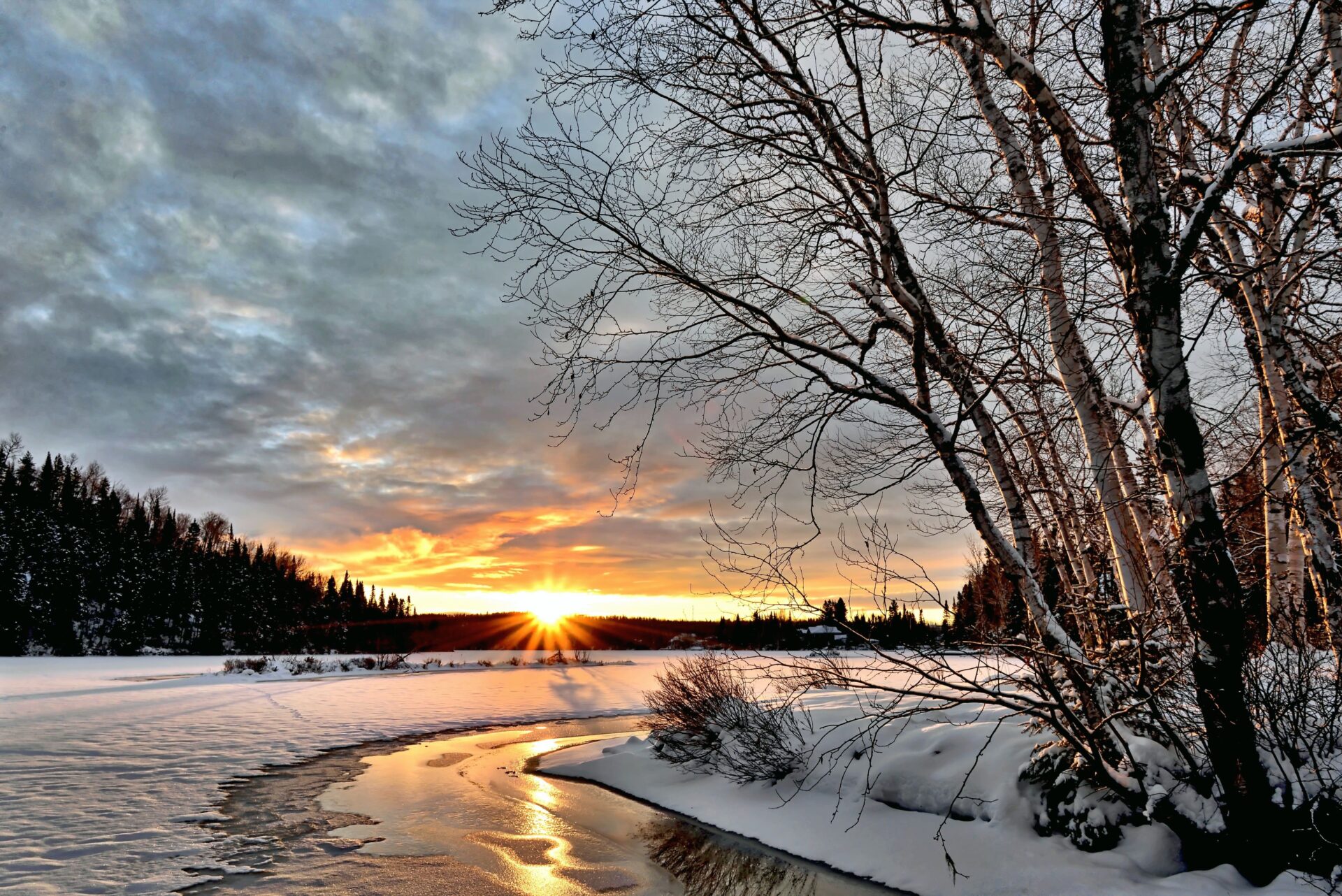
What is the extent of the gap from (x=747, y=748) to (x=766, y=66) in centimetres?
825

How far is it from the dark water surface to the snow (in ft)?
1.43

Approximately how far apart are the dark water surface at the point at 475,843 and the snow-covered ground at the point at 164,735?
0.66 m

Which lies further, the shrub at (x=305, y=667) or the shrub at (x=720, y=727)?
the shrub at (x=305, y=667)

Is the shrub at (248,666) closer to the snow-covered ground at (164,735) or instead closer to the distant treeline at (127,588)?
the snow-covered ground at (164,735)

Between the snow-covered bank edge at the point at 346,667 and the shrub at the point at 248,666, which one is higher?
the shrub at the point at 248,666

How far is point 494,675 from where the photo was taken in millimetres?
32750

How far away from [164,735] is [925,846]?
13.9 m

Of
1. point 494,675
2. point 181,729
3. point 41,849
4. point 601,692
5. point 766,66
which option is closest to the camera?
point 766,66

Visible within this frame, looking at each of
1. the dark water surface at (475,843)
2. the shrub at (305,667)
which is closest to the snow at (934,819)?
the dark water surface at (475,843)

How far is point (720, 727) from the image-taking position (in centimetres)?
1050

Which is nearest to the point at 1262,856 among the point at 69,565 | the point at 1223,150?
the point at 1223,150

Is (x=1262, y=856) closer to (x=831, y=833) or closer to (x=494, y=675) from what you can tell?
(x=831, y=833)

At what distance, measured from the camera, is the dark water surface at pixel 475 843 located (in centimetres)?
627

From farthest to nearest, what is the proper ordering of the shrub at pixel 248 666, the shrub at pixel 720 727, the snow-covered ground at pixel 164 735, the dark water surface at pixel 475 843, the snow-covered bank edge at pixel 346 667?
the shrub at pixel 248 666, the snow-covered bank edge at pixel 346 667, the shrub at pixel 720 727, the snow-covered ground at pixel 164 735, the dark water surface at pixel 475 843
